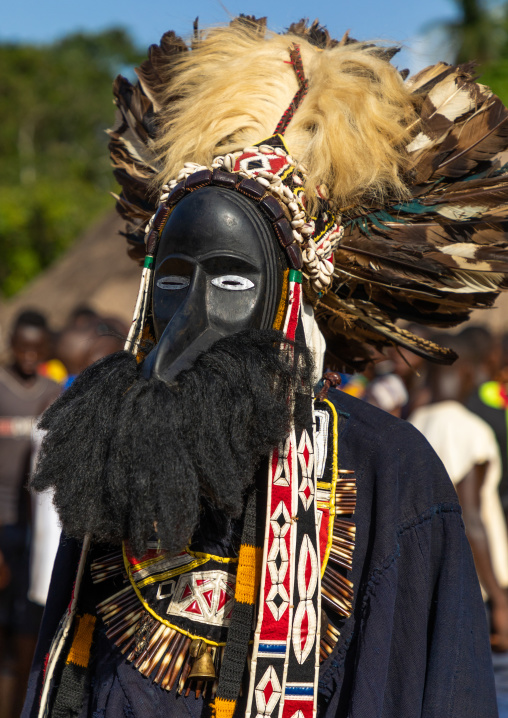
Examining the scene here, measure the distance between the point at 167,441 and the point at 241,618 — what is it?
0.43 m

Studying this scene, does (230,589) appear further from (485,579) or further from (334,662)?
(485,579)

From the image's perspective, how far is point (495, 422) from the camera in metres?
6.54

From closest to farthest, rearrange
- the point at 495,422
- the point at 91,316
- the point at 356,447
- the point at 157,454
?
the point at 157,454
the point at 356,447
the point at 495,422
the point at 91,316

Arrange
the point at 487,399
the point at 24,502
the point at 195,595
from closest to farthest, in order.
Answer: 1. the point at 195,595
2. the point at 24,502
3. the point at 487,399

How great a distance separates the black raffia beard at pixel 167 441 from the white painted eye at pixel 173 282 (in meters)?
0.20

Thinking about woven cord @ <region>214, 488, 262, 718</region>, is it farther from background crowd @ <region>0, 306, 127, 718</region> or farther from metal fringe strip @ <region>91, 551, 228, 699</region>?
background crowd @ <region>0, 306, 127, 718</region>

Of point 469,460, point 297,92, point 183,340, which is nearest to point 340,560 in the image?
point 183,340

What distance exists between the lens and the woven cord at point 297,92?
2.18m

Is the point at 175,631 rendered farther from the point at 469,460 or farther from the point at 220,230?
the point at 469,460

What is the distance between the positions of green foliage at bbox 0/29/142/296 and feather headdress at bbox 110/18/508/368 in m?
29.7

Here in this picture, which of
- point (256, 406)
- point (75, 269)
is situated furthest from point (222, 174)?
point (75, 269)

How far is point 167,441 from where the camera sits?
1.73 meters

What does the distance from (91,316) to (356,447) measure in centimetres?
583

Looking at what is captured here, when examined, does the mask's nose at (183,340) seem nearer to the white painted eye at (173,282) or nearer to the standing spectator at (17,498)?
the white painted eye at (173,282)
